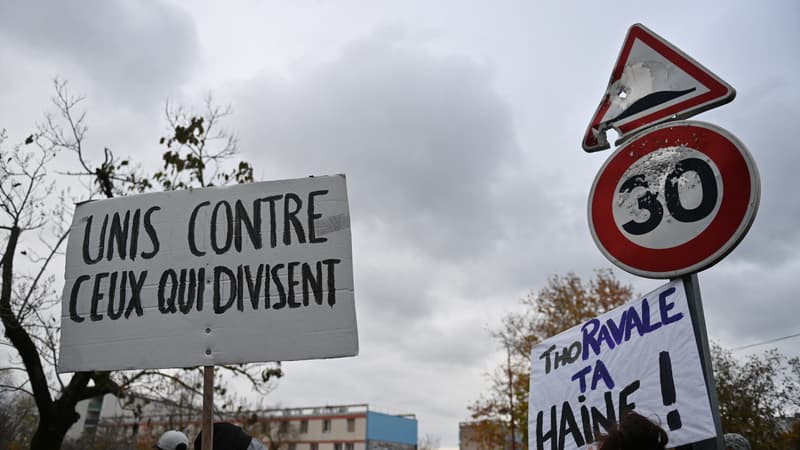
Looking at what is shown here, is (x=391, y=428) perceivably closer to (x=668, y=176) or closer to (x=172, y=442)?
(x=172, y=442)

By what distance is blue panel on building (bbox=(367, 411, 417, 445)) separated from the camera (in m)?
67.4

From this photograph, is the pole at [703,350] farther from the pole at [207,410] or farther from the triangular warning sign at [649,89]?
the pole at [207,410]

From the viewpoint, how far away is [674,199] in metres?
2.42

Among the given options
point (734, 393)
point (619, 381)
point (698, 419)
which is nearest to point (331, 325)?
point (619, 381)

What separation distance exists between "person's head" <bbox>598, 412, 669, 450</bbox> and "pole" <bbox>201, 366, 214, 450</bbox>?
187cm

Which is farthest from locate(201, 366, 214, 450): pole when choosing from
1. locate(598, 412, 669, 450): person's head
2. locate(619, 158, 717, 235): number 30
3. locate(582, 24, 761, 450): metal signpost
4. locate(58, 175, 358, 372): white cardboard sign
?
locate(619, 158, 717, 235): number 30

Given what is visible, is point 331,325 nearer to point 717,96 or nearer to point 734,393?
point 717,96

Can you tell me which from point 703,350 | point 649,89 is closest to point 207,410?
point 703,350

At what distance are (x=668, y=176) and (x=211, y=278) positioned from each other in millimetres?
2325

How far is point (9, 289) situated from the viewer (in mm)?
11062

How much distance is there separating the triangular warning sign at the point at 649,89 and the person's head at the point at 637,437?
1302 mm

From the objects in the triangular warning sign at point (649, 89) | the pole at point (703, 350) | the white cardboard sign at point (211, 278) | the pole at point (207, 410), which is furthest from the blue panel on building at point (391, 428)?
the pole at point (703, 350)

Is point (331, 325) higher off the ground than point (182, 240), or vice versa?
point (182, 240)

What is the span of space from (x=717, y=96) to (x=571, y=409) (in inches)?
58.7
